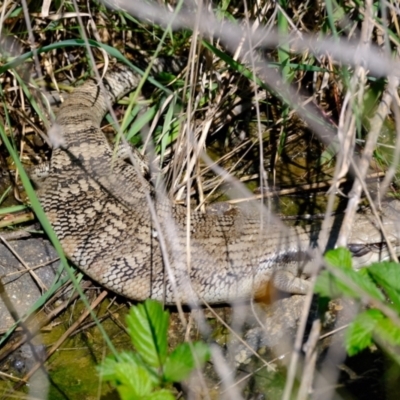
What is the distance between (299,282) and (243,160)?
1155 mm

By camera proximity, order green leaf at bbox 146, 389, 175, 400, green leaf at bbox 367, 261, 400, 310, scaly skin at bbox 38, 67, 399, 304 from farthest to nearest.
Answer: scaly skin at bbox 38, 67, 399, 304
green leaf at bbox 367, 261, 400, 310
green leaf at bbox 146, 389, 175, 400

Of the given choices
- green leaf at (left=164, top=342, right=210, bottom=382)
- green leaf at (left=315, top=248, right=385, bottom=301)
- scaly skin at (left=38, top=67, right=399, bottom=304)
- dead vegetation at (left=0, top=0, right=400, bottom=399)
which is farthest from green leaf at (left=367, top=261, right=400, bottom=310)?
dead vegetation at (left=0, top=0, right=400, bottom=399)

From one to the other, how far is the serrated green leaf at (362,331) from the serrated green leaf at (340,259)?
0.20 metres

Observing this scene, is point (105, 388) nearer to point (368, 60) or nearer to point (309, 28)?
point (368, 60)

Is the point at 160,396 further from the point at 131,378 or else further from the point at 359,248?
the point at 359,248

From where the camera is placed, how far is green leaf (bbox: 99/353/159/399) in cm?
255

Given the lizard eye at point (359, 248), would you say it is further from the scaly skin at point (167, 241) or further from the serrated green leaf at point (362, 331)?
the serrated green leaf at point (362, 331)

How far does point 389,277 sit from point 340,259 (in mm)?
191

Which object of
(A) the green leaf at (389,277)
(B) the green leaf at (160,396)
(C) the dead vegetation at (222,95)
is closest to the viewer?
(B) the green leaf at (160,396)

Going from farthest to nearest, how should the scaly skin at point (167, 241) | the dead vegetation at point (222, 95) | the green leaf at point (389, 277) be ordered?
the dead vegetation at point (222, 95), the scaly skin at point (167, 241), the green leaf at point (389, 277)

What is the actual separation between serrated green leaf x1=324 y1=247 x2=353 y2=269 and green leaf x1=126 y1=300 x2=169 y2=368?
0.65 meters

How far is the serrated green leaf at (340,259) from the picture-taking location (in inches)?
107

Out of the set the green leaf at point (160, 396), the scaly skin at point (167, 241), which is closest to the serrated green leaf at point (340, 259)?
the green leaf at point (160, 396)

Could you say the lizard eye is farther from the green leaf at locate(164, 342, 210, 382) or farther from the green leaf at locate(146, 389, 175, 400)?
the green leaf at locate(146, 389, 175, 400)
